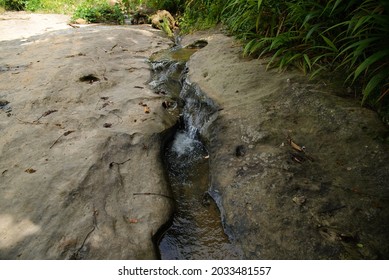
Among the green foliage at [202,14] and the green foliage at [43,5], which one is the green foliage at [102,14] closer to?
the green foliage at [43,5]

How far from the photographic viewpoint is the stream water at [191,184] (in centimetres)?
192

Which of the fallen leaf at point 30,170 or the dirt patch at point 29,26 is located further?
the dirt patch at point 29,26

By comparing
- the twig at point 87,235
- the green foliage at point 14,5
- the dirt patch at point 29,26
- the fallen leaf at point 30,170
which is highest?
the twig at point 87,235

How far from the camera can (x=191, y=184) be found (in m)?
2.45

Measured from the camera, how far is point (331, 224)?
1725 mm

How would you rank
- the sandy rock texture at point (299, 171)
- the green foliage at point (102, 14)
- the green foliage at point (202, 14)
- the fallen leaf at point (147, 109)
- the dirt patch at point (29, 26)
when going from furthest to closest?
the green foliage at point (102, 14), the dirt patch at point (29, 26), the green foliage at point (202, 14), the fallen leaf at point (147, 109), the sandy rock texture at point (299, 171)

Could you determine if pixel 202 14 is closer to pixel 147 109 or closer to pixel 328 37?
→ pixel 328 37

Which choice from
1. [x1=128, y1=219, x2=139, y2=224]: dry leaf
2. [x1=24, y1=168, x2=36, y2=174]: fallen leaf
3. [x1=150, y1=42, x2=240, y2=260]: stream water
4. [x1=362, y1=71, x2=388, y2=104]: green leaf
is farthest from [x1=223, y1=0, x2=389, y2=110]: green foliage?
[x1=24, y1=168, x2=36, y2=174]: fallen leaf

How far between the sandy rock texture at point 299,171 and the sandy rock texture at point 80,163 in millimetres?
621

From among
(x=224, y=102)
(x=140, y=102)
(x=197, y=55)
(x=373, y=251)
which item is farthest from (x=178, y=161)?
(x=197, y=55)

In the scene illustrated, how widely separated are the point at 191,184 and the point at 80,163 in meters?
0.98

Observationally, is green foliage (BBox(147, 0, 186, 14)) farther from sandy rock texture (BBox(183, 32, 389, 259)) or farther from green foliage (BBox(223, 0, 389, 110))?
sandy rock texture (BBox(183, 32, 389, 259))

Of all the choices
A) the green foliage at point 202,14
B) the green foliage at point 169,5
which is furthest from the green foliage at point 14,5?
the green foliage at point 202,14

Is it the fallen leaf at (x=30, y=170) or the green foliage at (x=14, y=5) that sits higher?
the fallen leaf at (x=30, y=170)
